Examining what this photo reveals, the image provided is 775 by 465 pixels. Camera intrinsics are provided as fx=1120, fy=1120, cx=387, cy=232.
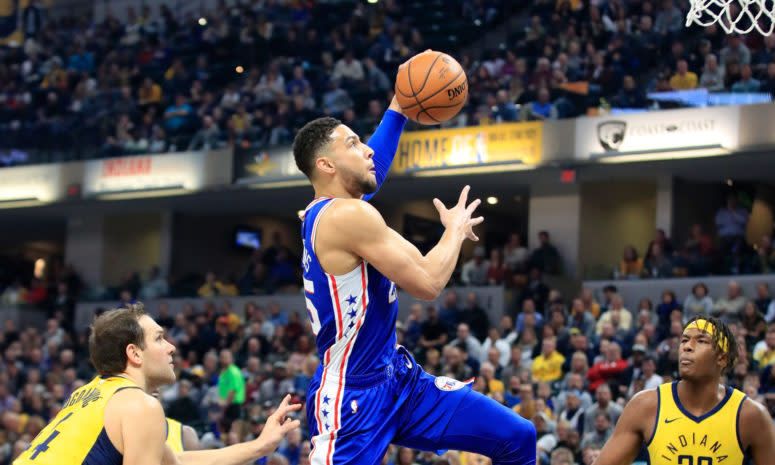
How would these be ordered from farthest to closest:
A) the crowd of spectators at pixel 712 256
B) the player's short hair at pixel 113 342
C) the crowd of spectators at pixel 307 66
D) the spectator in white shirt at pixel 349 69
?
the spectator in white shirt at pixel 349 69 → the crowd of spectators at pixel 307 66 → the crowd of spectators at pixel 712 256 → the player's short hair at pixel 113 342

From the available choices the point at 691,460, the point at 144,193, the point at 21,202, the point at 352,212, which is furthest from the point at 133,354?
the point at 21,202

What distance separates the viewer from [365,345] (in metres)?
5.22

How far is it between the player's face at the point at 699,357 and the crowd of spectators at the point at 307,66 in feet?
36.3

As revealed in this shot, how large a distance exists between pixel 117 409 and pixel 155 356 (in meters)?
0.34

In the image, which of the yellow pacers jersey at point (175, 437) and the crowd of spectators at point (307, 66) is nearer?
the yellow pacers jersey at point (175, 437)

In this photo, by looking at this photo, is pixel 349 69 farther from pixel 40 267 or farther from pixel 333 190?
pixel 333 190

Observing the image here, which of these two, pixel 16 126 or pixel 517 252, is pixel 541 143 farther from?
pixel 16 126

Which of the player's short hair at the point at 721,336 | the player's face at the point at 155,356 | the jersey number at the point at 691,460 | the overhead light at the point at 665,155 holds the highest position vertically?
the overhead light at the point at 665,155

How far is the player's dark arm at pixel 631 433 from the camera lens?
5.66 metres

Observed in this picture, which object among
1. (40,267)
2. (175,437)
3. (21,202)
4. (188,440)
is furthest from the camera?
(40,267)

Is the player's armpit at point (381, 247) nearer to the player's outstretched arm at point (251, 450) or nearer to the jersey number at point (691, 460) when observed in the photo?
the player's outstretched arm at point (251, 450)

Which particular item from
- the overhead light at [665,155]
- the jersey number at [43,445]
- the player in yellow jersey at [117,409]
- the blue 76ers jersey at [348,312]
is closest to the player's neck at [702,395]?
the blue 76ers jersey at [348,312]

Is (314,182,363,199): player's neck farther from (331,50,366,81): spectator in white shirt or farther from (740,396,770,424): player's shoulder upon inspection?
(331,50,366,81): spectator in white shirt

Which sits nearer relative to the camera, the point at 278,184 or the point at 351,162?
the point at 351,162
